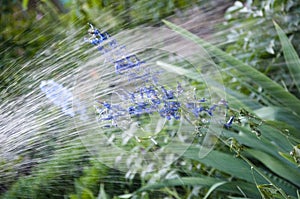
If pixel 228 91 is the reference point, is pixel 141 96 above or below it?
below

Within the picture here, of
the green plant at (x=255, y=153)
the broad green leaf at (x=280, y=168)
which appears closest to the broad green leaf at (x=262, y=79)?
the green plant at (x=255, y=153)

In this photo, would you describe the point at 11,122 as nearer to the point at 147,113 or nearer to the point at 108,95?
the point at 108,95

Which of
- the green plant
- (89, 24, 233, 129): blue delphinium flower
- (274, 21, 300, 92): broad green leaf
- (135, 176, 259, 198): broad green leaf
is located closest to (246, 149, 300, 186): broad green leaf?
the green plant

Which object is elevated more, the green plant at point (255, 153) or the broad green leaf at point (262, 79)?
the broad green leaf at point (262, 79)

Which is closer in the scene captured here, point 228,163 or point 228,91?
point 228,163

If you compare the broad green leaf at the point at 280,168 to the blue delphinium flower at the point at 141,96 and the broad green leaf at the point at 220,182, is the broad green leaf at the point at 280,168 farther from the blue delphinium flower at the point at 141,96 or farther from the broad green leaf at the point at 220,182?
the blue delphinium flower at the point at 141,96

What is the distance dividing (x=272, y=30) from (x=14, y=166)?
151 cm

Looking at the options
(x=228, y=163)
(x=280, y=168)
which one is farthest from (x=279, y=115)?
(x=228, y=163)

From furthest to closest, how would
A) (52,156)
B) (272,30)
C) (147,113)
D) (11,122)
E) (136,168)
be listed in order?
(272,30) → (136,168) → (52,156) → (11,122) → (147,113)

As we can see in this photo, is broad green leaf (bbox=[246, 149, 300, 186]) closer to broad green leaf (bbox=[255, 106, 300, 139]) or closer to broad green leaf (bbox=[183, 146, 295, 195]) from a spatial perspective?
broad green leaf (bbox=[183, 146, 295, 195])

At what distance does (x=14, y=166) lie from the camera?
2.06 metres

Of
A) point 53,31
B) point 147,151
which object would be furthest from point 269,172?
point 53,31

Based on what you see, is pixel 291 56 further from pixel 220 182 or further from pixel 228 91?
pixel 220 182

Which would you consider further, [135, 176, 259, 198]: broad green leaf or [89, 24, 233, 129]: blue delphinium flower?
[135, 176, 259, 198]: broad green leaf
